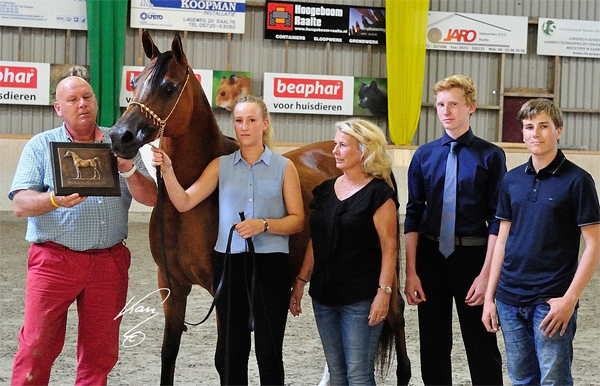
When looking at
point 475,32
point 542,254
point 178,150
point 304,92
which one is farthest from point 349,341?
point 475,32

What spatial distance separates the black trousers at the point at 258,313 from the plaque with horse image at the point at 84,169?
0.67 m

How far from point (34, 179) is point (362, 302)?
1622 millimetres

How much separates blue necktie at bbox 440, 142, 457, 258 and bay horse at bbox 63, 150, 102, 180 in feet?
5.40

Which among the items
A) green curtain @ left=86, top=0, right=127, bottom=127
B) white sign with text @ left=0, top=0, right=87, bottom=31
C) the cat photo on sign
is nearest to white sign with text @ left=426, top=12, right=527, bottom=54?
the cat photo on sign

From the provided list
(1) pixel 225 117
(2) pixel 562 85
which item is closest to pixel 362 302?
(1) pixel 225 117

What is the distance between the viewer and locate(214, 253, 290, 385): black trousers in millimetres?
2871

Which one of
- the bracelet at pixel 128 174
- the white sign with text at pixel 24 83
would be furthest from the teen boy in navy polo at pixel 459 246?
the white sign with text at pixel 24 83

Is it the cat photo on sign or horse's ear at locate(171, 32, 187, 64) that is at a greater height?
the cat photo on sign

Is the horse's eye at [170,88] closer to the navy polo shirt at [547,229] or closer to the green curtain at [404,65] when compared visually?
the navy polo shirt at [547,229]

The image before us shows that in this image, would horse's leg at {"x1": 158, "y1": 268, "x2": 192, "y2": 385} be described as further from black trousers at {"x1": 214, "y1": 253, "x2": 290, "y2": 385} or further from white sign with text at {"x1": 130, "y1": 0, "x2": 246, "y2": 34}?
white sign with text at {"x1": 130, "y1": 0, "x2": 246, "y2": 34}

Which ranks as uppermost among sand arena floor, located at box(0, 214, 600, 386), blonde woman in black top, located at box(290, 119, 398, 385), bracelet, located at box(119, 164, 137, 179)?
bracelet, located at box(119, 164, 137, 179)

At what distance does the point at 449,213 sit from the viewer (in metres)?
3.05

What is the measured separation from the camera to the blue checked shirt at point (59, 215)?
115 inches

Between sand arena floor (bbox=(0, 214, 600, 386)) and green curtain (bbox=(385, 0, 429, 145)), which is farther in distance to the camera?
green curtain (bbox=(385, 0, 429, 145))
